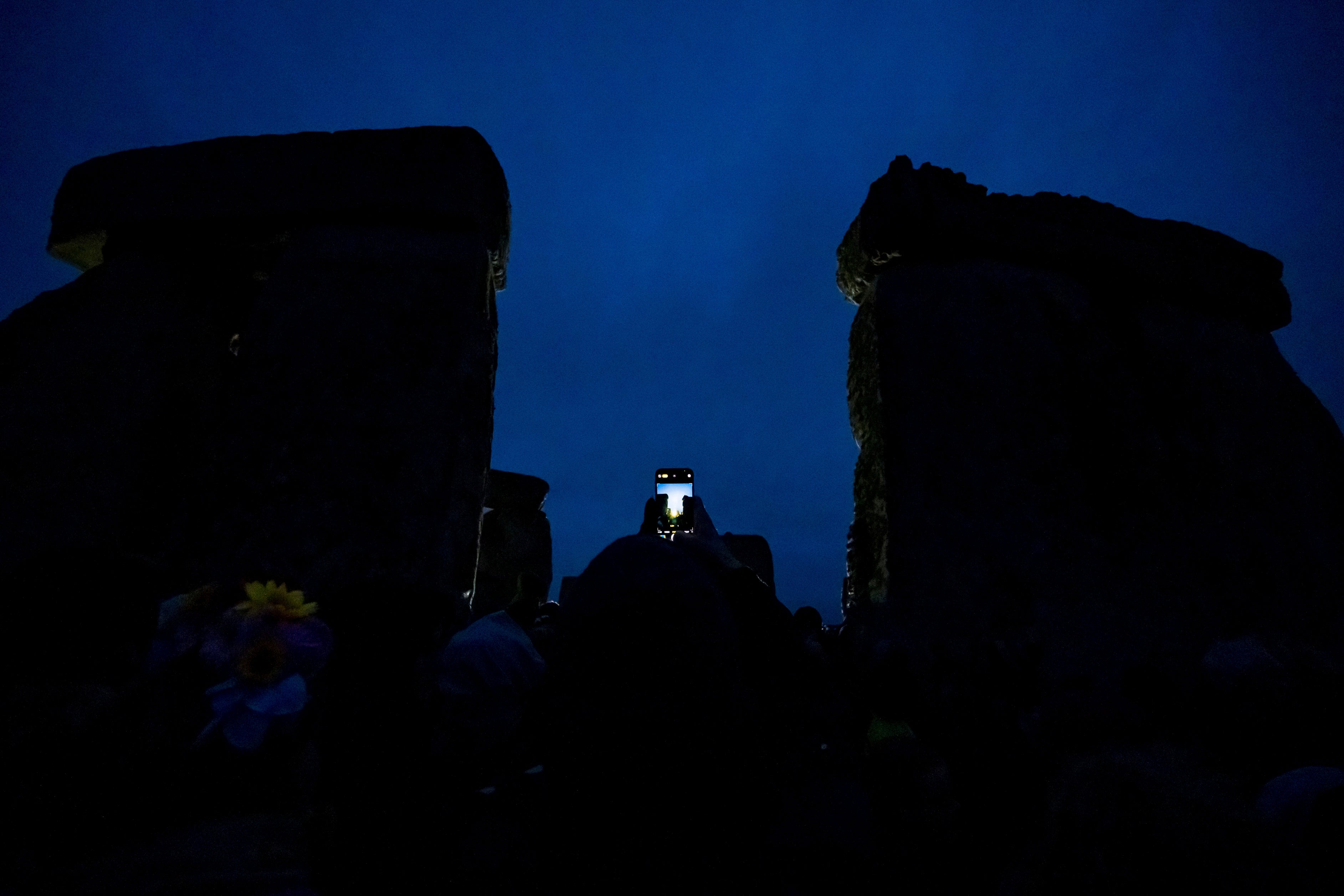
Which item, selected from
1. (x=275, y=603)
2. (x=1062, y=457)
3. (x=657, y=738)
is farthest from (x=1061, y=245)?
(x=275, y=603)

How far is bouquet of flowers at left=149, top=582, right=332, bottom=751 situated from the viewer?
2.82 ft

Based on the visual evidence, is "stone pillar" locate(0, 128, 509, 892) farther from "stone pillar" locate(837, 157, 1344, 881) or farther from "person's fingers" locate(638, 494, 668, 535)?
"stone pillar" locate(837, 157, 1344, 881)

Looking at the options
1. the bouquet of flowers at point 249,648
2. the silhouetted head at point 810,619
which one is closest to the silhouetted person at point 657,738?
the bouquet of flowers at point 249,648

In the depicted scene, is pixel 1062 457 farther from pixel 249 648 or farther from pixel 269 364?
pixel 269 364

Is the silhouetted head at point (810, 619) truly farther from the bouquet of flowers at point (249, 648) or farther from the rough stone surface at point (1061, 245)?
the bouquet of flowers at point (249, 648)

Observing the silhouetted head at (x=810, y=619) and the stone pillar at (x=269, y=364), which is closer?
the stone pillar at (x=269, y=364)

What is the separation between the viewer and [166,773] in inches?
32.6

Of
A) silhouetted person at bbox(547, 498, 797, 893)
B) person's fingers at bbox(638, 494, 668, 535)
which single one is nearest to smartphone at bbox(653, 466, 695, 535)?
person's fingers at bbox(638, 494, 668, 535)

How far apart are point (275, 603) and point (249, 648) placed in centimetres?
8

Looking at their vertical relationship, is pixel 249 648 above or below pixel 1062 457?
below

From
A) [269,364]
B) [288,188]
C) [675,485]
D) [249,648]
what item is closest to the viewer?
[249,648]

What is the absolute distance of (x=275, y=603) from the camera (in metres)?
0.96

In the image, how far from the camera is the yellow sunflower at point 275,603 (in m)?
0.95

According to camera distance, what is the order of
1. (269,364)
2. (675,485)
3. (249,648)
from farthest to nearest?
(675,485)
(269,364)
(249,648)
